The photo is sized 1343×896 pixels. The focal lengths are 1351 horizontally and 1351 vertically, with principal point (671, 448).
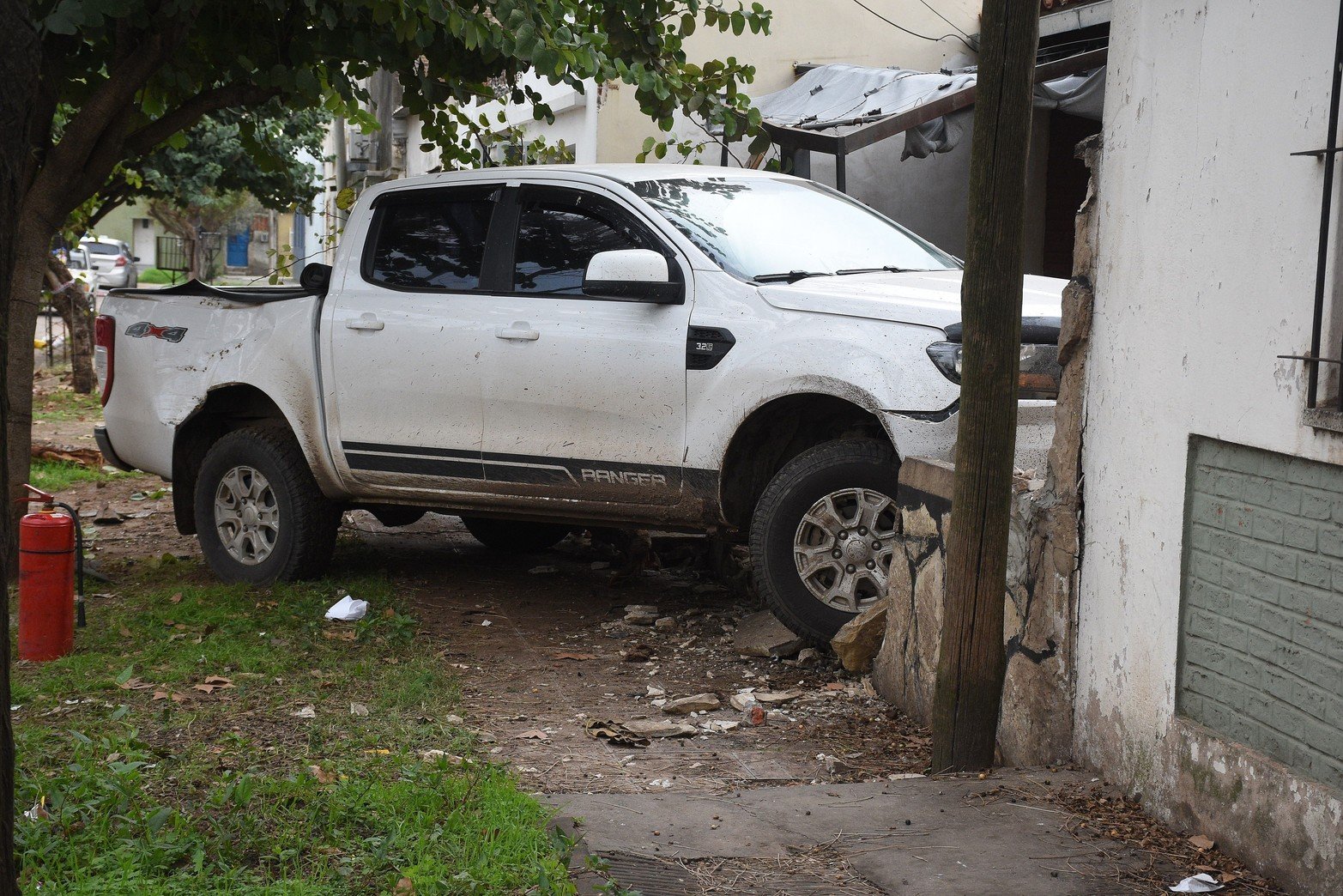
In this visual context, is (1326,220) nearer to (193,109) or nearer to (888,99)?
(193,109)

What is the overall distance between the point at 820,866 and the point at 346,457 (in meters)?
3.90

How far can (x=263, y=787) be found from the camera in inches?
154

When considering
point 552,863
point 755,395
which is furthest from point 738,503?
point 552,863

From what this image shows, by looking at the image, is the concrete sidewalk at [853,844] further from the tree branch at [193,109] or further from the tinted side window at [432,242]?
the tree branch at [193,109]

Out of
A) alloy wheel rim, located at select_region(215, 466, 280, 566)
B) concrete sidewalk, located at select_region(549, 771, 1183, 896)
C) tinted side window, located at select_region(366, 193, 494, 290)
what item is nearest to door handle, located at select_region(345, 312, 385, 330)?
tinted side window, located at select_region(366, 193, 494, 290)

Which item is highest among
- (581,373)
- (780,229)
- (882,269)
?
(780,229)

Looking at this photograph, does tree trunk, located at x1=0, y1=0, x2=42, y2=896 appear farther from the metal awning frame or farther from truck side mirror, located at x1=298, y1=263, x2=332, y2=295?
the metal awning frame

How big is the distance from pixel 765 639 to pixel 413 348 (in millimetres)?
2169

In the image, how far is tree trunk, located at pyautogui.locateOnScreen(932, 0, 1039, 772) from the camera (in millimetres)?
3965

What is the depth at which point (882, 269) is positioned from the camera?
6105 millimetres

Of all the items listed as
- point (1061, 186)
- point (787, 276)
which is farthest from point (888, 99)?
point (787, 276)

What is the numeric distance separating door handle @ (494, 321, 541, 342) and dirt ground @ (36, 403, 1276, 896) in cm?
141

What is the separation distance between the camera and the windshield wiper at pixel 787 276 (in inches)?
229

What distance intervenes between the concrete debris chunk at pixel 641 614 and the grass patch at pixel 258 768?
1.00 metres
